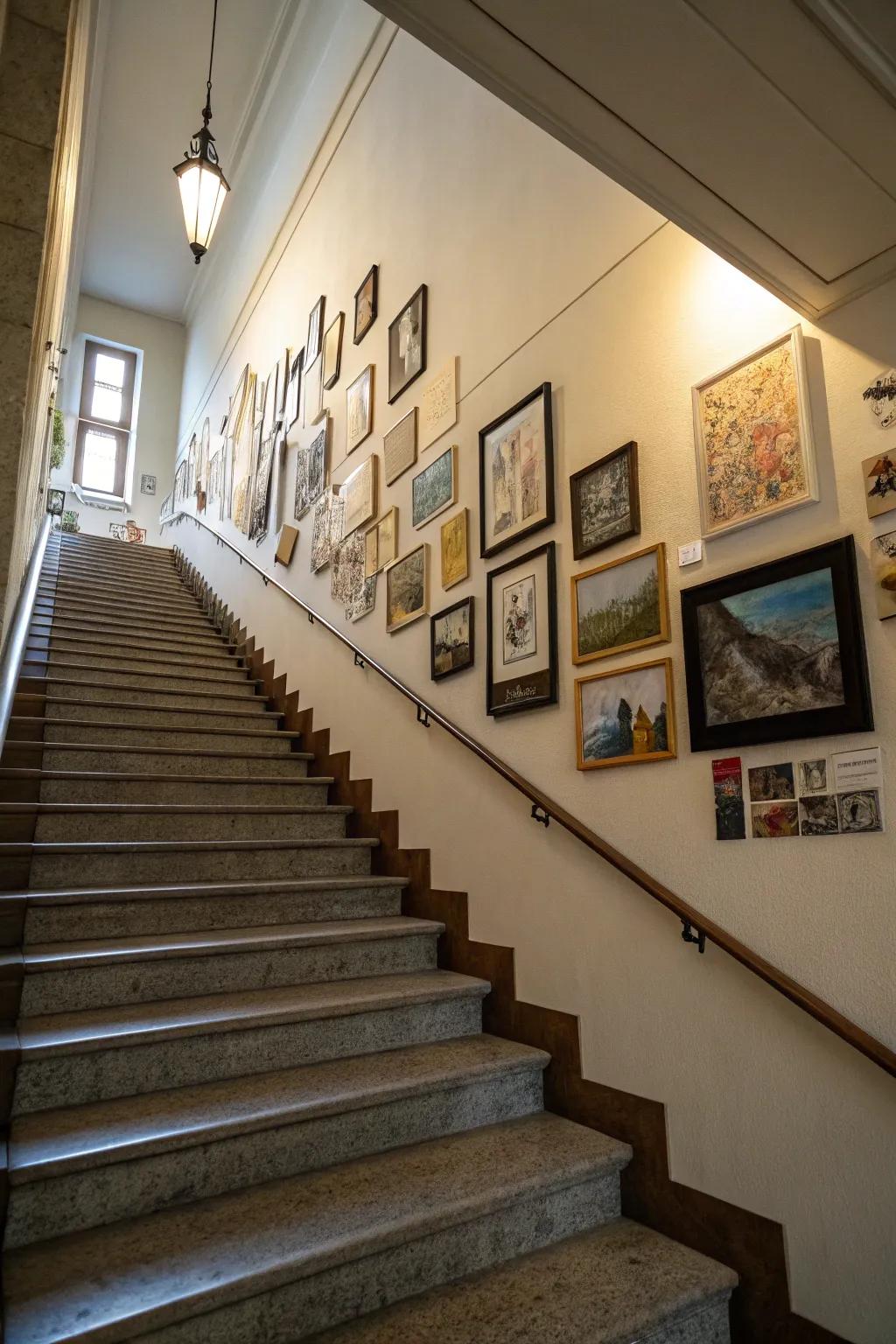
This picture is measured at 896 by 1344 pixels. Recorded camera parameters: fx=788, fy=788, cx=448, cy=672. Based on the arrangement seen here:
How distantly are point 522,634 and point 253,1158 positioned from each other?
182cm

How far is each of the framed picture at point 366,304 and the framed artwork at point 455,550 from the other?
1.85m

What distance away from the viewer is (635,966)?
7.47 feet

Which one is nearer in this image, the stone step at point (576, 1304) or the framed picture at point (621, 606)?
the stone step at point (576, 1304)

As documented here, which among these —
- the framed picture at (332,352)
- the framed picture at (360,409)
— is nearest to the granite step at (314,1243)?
the framed picture at (360,409)

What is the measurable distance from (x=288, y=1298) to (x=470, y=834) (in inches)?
65.2

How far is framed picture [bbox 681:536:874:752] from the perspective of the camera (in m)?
1.82

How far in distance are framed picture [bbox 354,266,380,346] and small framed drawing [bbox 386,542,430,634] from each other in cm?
165

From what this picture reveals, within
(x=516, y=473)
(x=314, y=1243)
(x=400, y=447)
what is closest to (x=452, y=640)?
(x=516, y=473)

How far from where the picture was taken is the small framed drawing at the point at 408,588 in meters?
3.68

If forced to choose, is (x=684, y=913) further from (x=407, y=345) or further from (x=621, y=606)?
(x=407, y=345)

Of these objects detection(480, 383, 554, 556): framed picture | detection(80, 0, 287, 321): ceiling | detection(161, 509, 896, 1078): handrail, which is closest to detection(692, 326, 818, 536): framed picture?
detection(480, 383, 554, 556): framed picture

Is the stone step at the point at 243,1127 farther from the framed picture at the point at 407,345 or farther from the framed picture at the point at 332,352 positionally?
the framed picture at the point at 332,352

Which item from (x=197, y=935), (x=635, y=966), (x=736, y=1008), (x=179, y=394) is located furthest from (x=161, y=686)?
(x=179, y=394)

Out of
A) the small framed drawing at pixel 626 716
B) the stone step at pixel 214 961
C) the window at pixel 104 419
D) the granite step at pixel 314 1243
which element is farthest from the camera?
the window at pixel 104 419
